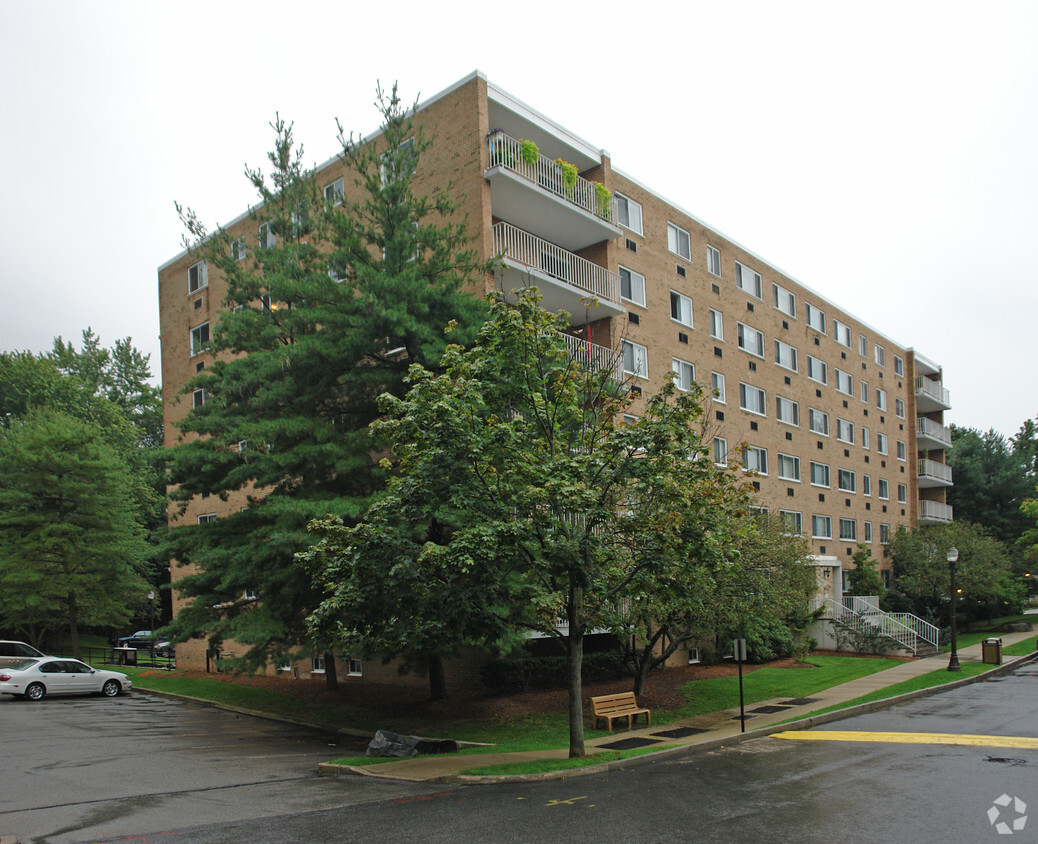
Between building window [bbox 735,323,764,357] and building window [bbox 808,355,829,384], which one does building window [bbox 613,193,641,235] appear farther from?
building window [bbox 808,355,829,384]

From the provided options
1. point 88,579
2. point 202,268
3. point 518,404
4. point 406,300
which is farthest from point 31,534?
point 518,404

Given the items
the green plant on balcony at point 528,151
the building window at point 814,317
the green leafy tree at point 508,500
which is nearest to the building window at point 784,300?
the building window at point 814,317

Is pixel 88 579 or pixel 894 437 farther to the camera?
pixel 894 437

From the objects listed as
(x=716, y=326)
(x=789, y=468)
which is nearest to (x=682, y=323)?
(x=716, y=326)

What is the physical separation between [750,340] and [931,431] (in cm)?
2536

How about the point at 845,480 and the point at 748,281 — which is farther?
the point at 845,480

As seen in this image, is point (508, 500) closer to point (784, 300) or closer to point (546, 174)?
point (546, 174)

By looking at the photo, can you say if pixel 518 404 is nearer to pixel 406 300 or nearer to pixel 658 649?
pixel 406 300

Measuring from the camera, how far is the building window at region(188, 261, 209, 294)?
34719 millimetres

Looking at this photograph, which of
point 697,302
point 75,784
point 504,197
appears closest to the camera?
point 75,784

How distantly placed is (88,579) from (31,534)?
299 centimetres

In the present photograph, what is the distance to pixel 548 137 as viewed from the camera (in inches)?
987

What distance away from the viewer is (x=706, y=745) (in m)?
15.3

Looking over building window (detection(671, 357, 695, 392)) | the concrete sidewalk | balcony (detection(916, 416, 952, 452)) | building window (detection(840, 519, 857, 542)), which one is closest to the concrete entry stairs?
the concrete sidewalk
